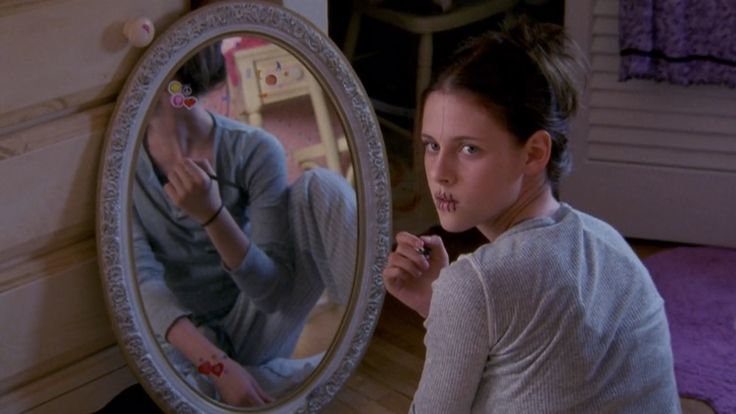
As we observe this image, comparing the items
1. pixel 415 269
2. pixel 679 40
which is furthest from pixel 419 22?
pixel 415 269

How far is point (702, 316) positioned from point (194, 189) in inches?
48.5

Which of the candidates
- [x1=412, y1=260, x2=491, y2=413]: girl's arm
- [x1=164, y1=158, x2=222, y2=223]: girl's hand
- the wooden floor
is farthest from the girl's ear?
the wooden floor

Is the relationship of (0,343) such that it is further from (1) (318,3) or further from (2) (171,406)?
(1) (318,3)

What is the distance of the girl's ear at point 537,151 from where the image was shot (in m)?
1.19

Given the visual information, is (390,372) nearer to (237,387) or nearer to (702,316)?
(237,387)

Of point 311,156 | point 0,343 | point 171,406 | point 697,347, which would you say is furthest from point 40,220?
point 697,347

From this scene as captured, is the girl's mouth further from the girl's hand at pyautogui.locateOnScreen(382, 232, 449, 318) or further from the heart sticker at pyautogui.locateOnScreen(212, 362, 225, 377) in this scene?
the heart sticker at pyautogui.locateOnScreen(212, 362, 225, 377)

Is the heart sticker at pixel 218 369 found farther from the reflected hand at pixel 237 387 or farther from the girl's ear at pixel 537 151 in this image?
the girl's ear at pixel 537 151

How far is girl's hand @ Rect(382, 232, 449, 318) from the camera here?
1.34 m

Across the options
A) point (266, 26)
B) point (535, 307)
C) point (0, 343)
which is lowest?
point (0, 343)

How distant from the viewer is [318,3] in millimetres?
1990

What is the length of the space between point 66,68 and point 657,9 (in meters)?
1.42

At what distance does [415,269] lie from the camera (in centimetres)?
134

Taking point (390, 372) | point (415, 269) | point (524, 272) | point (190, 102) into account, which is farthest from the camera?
point (390, 372)
